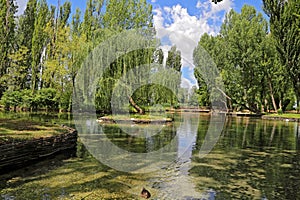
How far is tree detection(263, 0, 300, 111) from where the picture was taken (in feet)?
80.6

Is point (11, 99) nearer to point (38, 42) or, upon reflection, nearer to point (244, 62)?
point (38, 42)

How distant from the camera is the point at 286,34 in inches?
985

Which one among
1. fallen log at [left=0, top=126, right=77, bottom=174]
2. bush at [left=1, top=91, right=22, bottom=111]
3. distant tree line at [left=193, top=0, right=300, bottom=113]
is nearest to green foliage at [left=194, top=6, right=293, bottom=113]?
distant tree line at [left=193, top=0, right=300, bottom=113]

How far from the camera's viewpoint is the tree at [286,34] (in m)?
24.6

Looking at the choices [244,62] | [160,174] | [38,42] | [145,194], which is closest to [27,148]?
[160,174]

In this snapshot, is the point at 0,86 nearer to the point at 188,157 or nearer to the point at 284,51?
the point at 188,157

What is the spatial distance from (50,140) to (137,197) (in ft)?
12.6

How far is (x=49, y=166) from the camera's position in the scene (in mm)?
6738

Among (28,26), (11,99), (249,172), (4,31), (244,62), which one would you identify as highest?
(28,26)

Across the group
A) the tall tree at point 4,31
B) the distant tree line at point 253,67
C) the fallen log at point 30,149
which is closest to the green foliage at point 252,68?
the distant tree line at point 253,67

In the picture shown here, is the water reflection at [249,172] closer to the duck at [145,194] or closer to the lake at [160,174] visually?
the lake at [160,174]

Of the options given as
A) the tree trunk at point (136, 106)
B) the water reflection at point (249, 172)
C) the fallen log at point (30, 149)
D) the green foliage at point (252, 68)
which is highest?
the green foliage at point (252, 68)

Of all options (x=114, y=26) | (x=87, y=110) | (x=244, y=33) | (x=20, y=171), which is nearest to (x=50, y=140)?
(x=20, y=171)

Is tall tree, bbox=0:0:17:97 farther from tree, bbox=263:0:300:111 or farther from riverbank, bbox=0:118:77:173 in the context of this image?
tree, bbox=263:0:300:111
